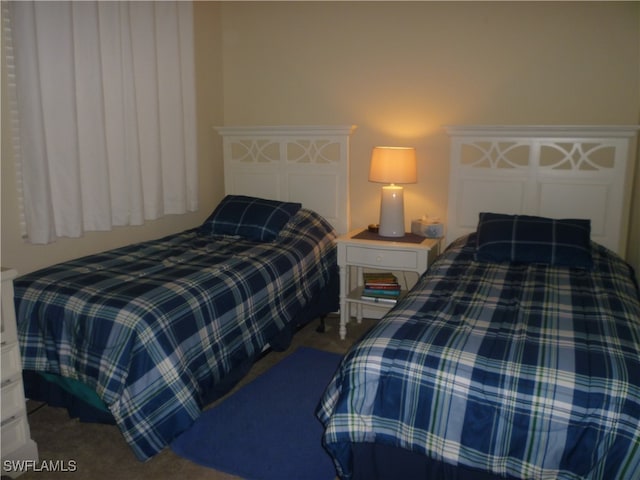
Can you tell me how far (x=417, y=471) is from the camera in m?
1.65

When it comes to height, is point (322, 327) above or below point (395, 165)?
below

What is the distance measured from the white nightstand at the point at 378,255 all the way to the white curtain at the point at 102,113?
118 centimetres

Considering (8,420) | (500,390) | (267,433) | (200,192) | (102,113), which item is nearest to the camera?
(500,390)

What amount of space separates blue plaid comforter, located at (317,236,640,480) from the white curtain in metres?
1.82

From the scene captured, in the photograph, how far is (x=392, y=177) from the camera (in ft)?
10.4

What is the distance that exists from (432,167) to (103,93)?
6.83 ft

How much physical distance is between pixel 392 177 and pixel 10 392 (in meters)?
2.27

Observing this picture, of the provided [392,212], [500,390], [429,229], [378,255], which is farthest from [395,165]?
[500,390]

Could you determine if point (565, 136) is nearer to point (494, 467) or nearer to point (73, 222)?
point (494, 467)

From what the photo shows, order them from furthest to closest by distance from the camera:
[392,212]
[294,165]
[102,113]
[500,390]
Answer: [294,165], [392,212], [102,113], [500,390]

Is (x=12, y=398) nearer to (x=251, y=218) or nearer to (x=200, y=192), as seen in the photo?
(x=251, y=218)

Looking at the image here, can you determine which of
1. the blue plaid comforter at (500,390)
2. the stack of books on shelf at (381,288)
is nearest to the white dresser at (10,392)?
the blue plaid comforter at (500,390)

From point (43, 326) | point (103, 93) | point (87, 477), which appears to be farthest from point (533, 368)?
point (103, 93)

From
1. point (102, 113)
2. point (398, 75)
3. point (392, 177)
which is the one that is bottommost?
point (392, 177)
